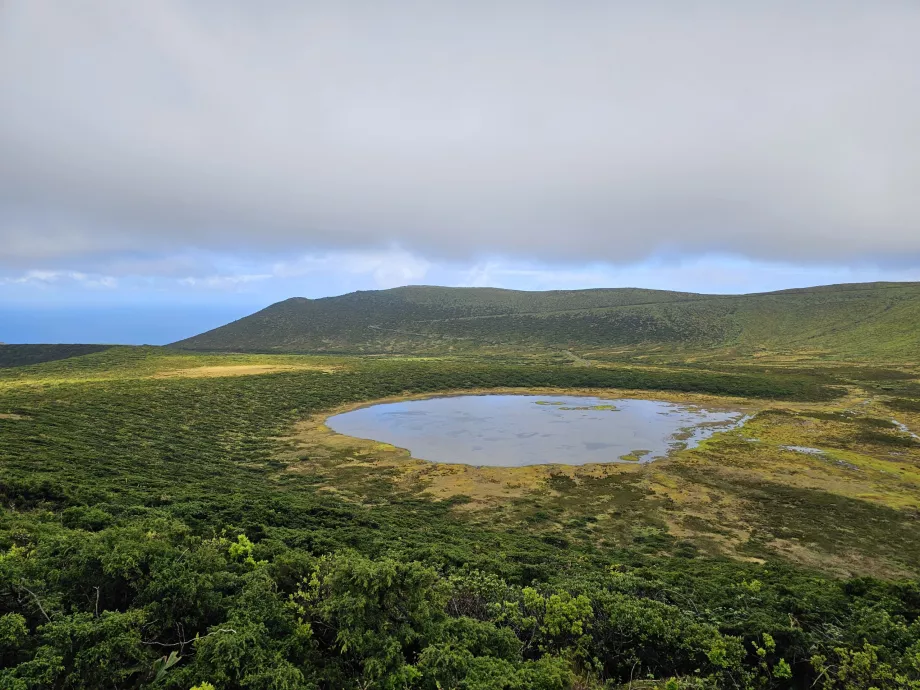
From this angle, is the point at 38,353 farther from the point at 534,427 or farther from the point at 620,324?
the point at 620,324

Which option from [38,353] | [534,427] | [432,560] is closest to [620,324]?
[534,427]

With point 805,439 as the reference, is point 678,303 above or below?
above

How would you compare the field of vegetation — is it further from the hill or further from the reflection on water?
the hill

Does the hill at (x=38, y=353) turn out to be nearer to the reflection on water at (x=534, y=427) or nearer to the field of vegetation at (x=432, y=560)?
the field of vegetation at (x=432, y=560)

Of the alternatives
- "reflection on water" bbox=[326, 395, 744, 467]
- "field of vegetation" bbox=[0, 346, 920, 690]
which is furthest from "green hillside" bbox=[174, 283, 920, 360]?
"field of vegetation" bbox=[0, 346, 920, 690]

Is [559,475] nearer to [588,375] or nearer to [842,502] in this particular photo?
[842,502]

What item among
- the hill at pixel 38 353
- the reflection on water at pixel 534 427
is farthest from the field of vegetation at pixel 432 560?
the hill at pixel 38 353

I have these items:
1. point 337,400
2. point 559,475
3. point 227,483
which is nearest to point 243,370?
point 337,400
